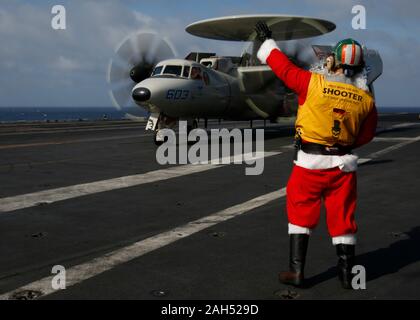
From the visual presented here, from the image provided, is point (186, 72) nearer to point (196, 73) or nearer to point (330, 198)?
point (196, 73)

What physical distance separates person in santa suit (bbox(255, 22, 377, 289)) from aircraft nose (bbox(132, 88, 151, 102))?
1193 cm

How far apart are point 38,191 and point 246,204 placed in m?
4.06

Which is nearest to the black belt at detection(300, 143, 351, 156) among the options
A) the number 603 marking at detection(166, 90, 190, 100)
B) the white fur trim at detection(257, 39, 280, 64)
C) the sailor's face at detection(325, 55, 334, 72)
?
the sailor's face at detection(325, 55, 334, 72)

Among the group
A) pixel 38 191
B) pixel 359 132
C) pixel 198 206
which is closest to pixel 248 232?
pixel 198 206

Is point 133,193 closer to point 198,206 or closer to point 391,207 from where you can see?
point 198,206

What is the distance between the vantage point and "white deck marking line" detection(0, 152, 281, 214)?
737cm

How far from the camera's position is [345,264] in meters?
4.16

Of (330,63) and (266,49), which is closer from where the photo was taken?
(330,63)

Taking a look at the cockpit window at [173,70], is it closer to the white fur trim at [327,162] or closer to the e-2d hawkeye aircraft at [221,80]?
the e-2d hawkeye aircraft at [221,80]

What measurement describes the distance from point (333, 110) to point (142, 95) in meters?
12.4

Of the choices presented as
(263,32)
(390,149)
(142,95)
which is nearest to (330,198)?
(263,32)

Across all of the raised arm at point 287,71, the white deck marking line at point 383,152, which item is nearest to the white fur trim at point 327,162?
the raised arm at point 287,71

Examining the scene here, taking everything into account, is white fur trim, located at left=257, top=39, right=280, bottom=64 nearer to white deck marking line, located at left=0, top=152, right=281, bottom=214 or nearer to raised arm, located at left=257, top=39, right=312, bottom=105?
raised arm, located at left=257, top=39, right=312, bottom=105

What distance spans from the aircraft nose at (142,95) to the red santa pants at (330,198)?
12.2 meters
